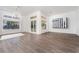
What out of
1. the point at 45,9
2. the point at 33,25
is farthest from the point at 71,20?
the point at 33,25

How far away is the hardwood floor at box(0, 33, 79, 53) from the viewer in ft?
7.36

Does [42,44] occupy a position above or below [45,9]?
below

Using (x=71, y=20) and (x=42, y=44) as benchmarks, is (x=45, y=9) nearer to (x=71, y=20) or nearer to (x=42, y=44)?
(x=71, y=20)

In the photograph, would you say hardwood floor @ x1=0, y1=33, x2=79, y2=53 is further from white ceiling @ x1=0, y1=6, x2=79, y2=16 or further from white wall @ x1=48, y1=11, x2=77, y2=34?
white ceiling @ x1=0, y1=6, x2=79, y2=16

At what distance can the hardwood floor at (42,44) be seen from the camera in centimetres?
224

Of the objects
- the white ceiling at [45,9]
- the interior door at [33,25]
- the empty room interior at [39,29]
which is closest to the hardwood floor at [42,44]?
the empty room interior at [39,29]

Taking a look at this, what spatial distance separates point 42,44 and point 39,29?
1.15 feet

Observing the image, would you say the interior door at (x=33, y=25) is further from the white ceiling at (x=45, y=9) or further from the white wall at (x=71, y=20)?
the white wall at (x=71, y=20)

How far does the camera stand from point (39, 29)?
92.3 inches

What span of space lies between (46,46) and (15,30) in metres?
0.79

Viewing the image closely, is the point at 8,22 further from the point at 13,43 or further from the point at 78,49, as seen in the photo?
the point at 78,49

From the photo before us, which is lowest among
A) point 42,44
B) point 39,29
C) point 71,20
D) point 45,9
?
point 42,44

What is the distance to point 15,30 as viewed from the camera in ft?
7.47
